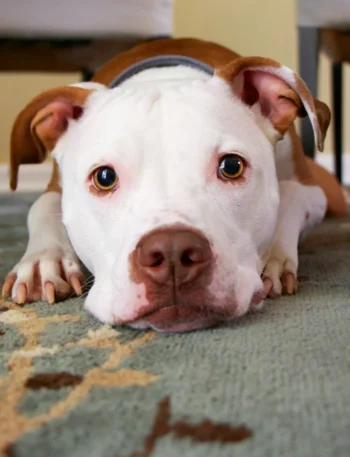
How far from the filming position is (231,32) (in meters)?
3.46

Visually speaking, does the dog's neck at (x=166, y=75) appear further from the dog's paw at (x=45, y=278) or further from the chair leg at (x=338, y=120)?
the chair leg at (x=338, y=120)

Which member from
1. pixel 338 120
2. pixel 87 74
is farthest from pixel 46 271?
pixel 338 120

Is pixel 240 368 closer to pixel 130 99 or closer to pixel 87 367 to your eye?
pixel 87 367

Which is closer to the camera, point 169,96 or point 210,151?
point 210,151

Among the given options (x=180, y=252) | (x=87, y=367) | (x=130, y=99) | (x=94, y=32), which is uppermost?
(x=94, y=32)

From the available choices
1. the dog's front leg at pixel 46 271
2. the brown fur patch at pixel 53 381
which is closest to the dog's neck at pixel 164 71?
the dog's front leg at pixel 46 271

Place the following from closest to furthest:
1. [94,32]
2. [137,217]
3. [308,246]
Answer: [137,217], [308,246], [94,32]

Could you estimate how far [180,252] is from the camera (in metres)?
0.87

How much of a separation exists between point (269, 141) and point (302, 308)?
0.38 m

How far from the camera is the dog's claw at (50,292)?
3.77 ft

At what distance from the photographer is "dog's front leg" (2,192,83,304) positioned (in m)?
1.17

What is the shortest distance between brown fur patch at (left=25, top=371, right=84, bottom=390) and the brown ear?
2.15 ft

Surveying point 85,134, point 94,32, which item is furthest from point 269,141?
point 94,32

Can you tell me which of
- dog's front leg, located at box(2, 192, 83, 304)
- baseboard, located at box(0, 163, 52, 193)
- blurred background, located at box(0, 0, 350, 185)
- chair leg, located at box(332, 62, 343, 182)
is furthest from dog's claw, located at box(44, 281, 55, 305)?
baseboard, located at box(0, 163, 52, 193)
